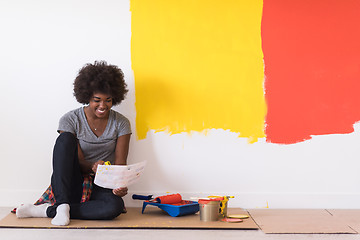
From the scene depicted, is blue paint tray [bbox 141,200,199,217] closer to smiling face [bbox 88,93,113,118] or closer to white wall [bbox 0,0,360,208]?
white wall [bbox 0,0,360,208]

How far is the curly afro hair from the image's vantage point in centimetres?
266

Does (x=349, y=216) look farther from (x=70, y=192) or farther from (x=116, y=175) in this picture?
(x=70, y=192)

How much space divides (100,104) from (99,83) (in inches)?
4.7

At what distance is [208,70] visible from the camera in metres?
3.04

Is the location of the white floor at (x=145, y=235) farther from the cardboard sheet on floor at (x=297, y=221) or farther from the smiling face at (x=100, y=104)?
the smiling face at (x=100, y=104)

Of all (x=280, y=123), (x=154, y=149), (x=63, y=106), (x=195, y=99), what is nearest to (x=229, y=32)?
(x=195, y=99)

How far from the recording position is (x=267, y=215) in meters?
2.72

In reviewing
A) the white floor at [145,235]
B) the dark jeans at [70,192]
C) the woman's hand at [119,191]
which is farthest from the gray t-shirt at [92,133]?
the white floor at [145,235]

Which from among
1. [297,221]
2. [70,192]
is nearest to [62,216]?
[70,192]

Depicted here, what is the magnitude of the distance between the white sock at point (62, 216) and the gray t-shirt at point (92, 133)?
43 centimetres

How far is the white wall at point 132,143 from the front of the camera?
3008 millimetres

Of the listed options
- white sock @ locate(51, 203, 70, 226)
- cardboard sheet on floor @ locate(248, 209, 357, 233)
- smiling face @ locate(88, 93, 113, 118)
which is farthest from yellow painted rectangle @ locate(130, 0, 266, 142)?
white sock @ locate(51, 203, 70, 226)

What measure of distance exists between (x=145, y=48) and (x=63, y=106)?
2.13 ft

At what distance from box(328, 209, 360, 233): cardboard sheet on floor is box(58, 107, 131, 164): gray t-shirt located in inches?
52.0
